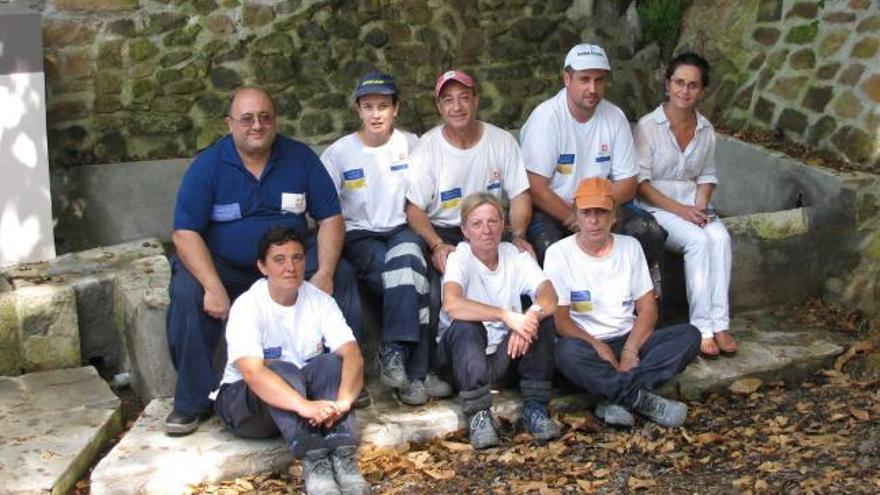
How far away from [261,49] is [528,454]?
3.57 m

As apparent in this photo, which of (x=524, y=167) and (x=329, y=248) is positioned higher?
(x=524, y=167)

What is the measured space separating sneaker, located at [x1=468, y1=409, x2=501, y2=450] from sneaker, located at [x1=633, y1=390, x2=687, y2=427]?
672mm

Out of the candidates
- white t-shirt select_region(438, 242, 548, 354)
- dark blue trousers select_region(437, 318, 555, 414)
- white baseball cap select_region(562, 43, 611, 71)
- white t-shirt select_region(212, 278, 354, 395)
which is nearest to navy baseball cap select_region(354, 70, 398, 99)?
white t-shirt select_region(438, 242, 548, 354)

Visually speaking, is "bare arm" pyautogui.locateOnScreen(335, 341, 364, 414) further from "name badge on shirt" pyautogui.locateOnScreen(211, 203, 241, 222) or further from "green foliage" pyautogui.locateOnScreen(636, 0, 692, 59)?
"green foliage" pyautogui.locateOnScreen(636, 0, 692, 59)

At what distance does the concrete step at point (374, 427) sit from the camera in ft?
14.2

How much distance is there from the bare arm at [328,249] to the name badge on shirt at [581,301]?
1073 millimetres

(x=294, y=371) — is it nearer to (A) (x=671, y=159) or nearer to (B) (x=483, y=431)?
(B) (x=483, y=431)

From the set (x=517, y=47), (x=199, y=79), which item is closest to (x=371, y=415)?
(x=199, y=79)

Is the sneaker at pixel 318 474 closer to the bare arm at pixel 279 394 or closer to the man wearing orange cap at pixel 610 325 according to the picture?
the bare arm at pixel 279 394

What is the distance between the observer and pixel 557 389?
16.8ft

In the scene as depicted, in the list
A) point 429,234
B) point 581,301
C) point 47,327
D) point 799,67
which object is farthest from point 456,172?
point 799,67

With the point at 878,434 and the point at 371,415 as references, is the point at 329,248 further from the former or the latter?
the point at 878,434

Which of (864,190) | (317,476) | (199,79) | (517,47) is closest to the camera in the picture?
Answer: (317,476)

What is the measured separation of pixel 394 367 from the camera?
4852mm
